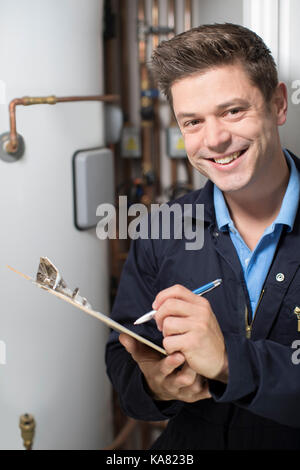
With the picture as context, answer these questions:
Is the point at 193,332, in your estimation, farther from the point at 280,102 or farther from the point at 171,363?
the point at 280,102

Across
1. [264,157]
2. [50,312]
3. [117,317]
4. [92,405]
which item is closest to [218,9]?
[264,157]

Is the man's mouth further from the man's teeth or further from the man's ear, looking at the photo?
the man's ear

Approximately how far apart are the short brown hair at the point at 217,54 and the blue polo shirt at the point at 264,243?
0.61ft

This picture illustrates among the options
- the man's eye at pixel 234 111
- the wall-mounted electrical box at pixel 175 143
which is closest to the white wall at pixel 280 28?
the man's eye at pixel 234 111

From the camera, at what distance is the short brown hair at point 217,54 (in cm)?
94

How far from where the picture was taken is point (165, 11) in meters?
2.23

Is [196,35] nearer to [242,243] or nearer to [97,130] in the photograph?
[242,243]

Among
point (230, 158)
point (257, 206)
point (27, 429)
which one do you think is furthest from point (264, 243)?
point (27, 429)

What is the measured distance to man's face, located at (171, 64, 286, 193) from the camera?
94cm

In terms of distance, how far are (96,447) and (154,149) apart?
3.88 ft

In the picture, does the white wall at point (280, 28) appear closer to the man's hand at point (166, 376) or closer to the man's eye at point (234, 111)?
the man's eye at point (234, 111)

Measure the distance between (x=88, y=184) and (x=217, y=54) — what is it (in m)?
0.72

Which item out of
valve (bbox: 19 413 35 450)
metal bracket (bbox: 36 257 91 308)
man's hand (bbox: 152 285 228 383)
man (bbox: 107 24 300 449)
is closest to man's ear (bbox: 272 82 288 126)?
man (bbox: 107 24 300 449)

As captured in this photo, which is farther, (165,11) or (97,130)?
(165,11)
